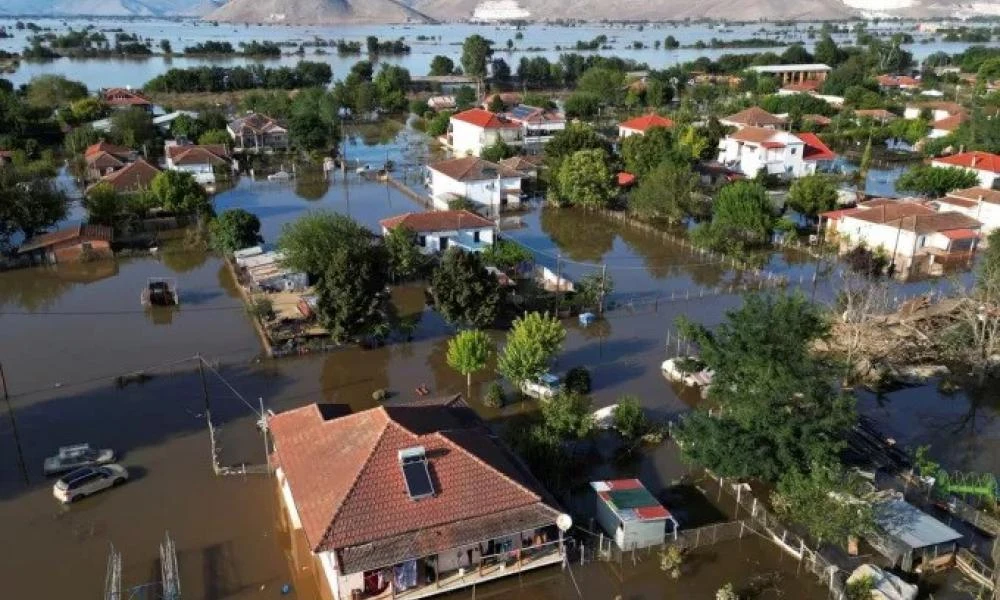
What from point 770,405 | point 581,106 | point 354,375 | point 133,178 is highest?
point 581,106

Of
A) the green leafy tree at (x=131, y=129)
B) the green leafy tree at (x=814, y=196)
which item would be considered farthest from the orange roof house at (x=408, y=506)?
the green leafy tree at (x=131, y=129)

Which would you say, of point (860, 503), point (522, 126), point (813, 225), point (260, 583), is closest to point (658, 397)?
point (860, 503)

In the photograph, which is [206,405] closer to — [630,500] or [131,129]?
[630,500]

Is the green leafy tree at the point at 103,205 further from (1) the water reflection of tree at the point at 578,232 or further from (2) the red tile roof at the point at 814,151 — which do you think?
(2) the red tile roof at the point at 814,151

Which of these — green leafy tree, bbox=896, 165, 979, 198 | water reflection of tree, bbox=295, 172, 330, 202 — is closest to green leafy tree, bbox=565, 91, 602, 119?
water reflection of tree, bbox=295, 172, 330, 202

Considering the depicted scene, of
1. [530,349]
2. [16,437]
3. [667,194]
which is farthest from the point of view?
[667,194]

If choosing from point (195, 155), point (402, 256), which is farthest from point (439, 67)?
point (402, 256)

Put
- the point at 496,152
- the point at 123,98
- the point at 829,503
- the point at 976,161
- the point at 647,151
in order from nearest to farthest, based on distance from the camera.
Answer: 1. the point at 829,503
2. the point at 647,151
3. the point at 976,161
4. the point at 496,152
5. the point at 123,98
